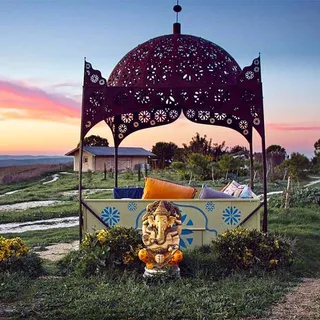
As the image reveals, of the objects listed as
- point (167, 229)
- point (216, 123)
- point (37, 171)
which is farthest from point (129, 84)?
point (37, 171)

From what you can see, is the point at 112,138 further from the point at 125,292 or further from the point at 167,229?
the point at 125,292

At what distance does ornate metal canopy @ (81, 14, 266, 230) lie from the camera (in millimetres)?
6461

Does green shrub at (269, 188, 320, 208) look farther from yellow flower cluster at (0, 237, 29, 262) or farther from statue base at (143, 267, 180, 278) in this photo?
yellow flower cluster at (0, 237, 29, 262)

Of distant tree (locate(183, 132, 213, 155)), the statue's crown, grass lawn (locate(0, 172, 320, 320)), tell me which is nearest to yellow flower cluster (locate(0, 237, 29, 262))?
grass lawn (locate(0, 172, 320, 320))

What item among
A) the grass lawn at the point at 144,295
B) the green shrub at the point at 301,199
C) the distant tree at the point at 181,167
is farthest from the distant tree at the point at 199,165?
the grass lawn at the point at 144,295

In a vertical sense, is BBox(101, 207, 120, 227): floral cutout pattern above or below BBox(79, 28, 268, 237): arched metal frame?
below

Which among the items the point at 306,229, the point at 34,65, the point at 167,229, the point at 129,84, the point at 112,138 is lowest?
the point at 306,229

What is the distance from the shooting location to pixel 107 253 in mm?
5020

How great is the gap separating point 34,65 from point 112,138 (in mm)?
4406

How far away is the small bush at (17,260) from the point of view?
16.7ft

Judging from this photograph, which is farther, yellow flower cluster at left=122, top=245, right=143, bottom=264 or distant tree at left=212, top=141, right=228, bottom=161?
distant tree at left=212, top=141, right=228, bottom=161

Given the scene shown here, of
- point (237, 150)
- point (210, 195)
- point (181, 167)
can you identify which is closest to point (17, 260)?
point (210, 195)

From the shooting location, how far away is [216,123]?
7590mm

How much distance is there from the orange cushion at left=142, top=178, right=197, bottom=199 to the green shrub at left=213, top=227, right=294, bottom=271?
148cm
